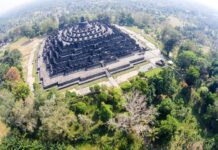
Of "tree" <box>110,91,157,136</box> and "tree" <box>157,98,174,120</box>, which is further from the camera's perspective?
"tree" <box>157,98,174,120</box>

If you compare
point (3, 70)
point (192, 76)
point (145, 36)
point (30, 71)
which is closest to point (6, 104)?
point (3, 70)

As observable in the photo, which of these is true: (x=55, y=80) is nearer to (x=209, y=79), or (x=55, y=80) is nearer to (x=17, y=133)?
(x=17, y=133)

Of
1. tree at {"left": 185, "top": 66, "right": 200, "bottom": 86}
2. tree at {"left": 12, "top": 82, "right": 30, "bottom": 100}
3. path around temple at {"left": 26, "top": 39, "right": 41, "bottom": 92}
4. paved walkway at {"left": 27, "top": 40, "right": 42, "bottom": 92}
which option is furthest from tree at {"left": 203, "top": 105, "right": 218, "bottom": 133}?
path around temple at {"left": 26, "top": 39, "right": 41, "bottom": 92}

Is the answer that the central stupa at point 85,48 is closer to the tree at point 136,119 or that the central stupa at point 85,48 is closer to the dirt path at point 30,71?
the dirt path at point 30,71

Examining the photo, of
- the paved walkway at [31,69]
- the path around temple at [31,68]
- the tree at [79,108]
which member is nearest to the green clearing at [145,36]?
the path around temple at [31,68]

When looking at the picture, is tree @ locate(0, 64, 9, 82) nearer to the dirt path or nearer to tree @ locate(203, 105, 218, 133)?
the dirt path

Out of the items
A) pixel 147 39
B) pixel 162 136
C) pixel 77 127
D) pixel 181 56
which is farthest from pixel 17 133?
pixel 147 39

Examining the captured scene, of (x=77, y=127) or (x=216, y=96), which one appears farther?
(x=216, y=96)

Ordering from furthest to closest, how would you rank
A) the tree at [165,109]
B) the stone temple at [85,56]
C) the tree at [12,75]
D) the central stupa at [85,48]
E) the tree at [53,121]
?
the central stupa at [85,48]
the stone temple at [85,56]
the tree at [12,75]
the tree at [165,109]
the tree at [53,121]
